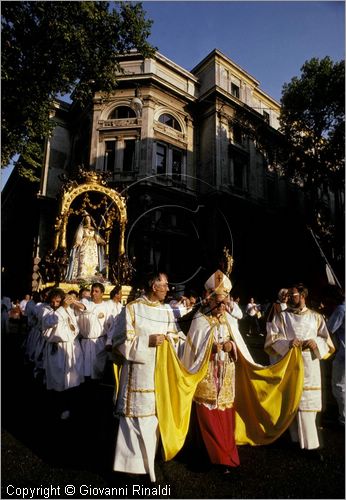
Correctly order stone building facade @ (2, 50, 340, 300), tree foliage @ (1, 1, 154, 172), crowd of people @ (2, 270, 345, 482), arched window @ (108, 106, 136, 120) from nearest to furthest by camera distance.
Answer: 1. crowd of people @ (2, 270, 345, 482)
2. stone building facade @ (2, 50, 340, 300)
3. tree foliage @ (1, 1, 154, 172)
4. arched window @ (108, 106, 136, 120)

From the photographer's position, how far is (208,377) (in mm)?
3805

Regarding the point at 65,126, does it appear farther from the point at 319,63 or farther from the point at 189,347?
the point at 189,347

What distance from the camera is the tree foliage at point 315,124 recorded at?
5889 mm

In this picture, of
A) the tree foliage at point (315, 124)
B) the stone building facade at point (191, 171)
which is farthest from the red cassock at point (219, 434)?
the tree foliage at point (315, 124)

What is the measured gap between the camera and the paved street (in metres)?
3.04

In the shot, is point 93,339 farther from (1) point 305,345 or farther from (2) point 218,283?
(1) point 305,345

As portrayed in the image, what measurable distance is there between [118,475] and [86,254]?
10.8 m

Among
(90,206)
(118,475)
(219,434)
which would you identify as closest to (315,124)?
(90,206)

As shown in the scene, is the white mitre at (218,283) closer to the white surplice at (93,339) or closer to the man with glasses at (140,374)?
the man with glasses at (140,374)

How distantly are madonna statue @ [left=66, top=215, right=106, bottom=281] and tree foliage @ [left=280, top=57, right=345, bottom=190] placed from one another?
27.5 feet

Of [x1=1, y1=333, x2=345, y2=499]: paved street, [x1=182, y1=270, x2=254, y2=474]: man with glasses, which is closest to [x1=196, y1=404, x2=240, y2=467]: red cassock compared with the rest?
[x1=182, y1=270, x2=254, y2=474]: man with glasses

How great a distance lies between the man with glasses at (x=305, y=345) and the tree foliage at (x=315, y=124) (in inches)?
106

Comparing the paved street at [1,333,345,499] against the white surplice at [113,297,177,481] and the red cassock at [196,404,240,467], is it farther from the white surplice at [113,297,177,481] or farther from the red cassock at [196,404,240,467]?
the white surplice at [113,297,177,481]

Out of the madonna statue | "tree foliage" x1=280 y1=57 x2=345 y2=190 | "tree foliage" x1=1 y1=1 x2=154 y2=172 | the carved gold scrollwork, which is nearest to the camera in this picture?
"tree foliage" x1=280 y1=57 x2=345 y2=190
